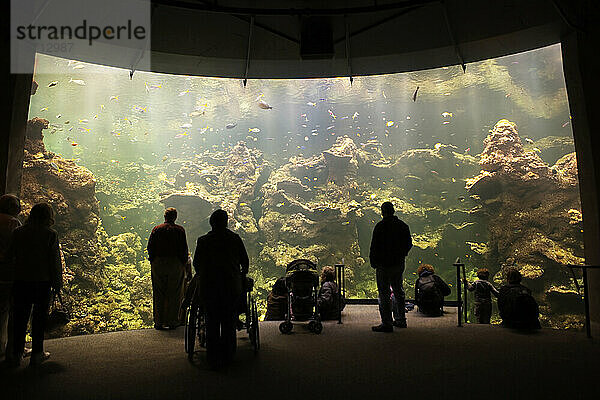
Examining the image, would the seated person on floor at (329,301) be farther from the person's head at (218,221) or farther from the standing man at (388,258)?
the person's head at (218,221)

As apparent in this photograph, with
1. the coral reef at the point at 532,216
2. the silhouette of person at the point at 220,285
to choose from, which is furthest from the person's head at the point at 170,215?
the coral reef at the point at 532,216

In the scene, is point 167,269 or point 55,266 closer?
point 55,266

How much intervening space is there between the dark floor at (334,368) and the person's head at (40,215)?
1478 millimetres

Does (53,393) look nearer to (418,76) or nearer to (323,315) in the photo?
(323,315)

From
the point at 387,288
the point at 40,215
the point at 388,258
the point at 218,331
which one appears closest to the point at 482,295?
the point at 387,288

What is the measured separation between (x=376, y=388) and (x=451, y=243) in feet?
89.5

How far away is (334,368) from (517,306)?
3.22 m

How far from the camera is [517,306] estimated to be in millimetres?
4863

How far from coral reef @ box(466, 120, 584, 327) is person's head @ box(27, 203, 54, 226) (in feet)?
65.5

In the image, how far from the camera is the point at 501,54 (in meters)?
6.36

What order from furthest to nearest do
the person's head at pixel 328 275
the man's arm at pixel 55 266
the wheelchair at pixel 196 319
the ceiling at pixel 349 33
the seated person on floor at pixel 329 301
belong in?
1. the person's head at pixel 328 275
2. the seated person on floor at pixel 329 301
3. the ceiling at pixel 349 33
4. the wheelchair at pixel 196 319
5. the man's arm at pixel 55 266

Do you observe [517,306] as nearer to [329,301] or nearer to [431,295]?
[431,295]

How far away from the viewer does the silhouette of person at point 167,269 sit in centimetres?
512

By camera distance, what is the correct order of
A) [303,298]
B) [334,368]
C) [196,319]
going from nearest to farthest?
[334,368] → [196,319] → [303,298]
